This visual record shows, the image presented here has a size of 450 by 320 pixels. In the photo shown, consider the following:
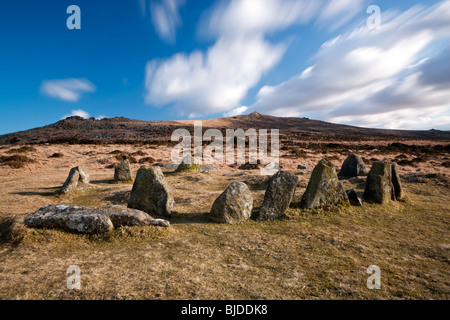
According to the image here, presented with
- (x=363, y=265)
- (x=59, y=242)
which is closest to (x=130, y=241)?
(x=59, y=242)

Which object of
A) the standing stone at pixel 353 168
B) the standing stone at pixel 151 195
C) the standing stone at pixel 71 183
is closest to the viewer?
the standing stone at pixel 151 195

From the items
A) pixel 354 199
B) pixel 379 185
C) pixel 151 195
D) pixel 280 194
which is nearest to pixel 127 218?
pixel 151 195

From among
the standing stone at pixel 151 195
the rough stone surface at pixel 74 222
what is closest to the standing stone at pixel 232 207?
the standing stone at pixel 151 195

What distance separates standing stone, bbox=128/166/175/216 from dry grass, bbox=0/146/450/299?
675mm

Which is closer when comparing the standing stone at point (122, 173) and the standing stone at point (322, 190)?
the standing stone at point (322, 190)

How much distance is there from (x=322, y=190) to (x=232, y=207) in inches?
148

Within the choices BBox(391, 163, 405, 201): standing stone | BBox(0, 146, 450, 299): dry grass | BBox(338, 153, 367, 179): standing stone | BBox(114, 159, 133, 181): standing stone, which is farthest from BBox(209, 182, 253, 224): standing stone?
BBox(338, 153, 367, 179): standing stone

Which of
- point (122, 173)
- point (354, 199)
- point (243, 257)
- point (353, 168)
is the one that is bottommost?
point (243, 257)

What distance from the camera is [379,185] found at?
1022 centimetres

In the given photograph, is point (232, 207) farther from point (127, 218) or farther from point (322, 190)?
point (322, 190)

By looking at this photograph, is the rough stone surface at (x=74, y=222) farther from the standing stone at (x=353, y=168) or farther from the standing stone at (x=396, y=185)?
the standing stone at (x=353, y=168)

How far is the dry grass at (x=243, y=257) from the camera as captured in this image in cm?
441

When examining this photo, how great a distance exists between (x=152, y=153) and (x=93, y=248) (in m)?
24.1

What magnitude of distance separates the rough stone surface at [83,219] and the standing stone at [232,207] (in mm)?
2569
